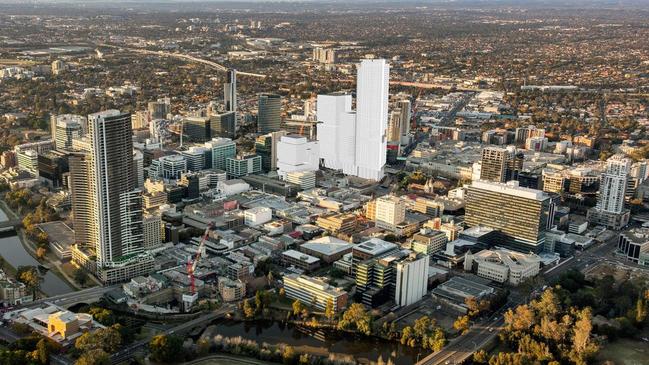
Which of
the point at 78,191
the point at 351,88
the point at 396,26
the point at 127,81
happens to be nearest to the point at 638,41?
the point at 396,26

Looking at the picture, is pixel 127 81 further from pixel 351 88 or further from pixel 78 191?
pixel 78 191

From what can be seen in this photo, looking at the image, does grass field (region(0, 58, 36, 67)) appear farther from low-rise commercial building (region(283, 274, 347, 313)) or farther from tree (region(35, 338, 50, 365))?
tree (region(35, 338, 50, 365))

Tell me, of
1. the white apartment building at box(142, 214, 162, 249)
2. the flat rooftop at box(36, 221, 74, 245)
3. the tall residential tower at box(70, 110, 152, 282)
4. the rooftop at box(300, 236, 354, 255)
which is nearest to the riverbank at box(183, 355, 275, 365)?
the tall residential tower at box(70, 110, 152, 282)

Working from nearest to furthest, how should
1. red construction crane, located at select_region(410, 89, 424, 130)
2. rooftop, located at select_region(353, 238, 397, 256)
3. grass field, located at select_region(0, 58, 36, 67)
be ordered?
rooftop, located at select_region(353, 238, 397, 256), red construction crane, located at select_region(410, 89, 424, 130), grass field, located at select_region(0, 58, 36, 67)

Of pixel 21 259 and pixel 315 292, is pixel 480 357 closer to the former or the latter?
pixel 315 292

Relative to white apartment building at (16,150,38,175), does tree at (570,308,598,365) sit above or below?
below

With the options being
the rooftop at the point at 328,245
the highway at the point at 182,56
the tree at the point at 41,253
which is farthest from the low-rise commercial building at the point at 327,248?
the highway at the point at 182,56

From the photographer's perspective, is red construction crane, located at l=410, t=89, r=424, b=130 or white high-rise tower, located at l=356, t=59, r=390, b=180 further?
red construction crane, located at l=410, t=89, r=424, b=130
